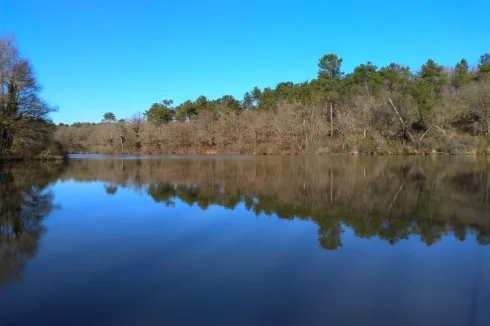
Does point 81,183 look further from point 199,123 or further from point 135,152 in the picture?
point 135,152

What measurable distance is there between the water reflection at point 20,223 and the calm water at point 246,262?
0.13ft

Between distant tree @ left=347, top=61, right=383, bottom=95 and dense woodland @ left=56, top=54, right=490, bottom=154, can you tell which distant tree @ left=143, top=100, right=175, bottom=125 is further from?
distant tree @ left=347, top=61, right=383, bottom=95

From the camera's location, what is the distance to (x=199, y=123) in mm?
67062

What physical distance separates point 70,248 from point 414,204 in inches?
378

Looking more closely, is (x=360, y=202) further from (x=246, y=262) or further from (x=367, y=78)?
(x=367, y=78)

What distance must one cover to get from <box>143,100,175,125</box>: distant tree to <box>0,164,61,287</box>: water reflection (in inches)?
2440

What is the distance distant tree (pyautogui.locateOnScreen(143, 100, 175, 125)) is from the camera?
7638 centimetres

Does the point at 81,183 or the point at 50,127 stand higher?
the point at 50,127

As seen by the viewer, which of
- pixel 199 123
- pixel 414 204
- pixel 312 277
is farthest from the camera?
pixel 199 123

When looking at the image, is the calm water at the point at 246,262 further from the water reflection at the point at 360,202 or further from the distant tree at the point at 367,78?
the distant tree at the point at 367,78

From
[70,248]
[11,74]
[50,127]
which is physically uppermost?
[11,74]

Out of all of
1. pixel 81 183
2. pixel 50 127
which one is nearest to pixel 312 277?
pixel 81 183

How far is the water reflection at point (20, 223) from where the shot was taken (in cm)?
589

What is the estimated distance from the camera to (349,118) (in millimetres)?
52125
